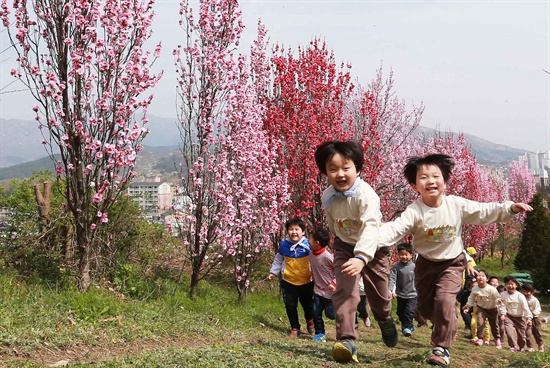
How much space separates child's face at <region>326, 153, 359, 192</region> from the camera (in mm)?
5289

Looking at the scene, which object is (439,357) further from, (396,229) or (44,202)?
(44,202)

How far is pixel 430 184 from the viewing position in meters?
5.31

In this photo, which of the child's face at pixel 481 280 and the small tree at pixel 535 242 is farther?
the small tree at pixel 535 242

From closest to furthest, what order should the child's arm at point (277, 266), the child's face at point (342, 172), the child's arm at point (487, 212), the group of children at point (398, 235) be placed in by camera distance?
the group of children at point (398, 235), the child's arm at point (487, 212), the child's face at point (342, 172), the child's arm at point (277, 266)

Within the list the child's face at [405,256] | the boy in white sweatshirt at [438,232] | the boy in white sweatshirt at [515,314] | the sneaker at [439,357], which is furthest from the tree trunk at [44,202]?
the boy in white sweatshirt at [515,314]

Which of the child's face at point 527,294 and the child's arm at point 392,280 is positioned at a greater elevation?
the child's arm at point 392,280

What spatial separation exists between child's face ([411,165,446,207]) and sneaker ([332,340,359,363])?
145 centimetres

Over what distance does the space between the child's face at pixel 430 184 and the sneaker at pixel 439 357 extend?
4.11ft

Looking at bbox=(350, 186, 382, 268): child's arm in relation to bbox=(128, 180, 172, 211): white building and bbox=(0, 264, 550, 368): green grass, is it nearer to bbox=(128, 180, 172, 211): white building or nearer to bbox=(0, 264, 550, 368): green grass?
bbox=(0, 264, 550, 368): green grass

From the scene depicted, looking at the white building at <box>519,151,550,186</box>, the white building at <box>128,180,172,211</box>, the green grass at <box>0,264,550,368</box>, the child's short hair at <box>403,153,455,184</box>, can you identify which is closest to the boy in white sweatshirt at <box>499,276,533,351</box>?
the green grass at <box>0,264,550,368</box>

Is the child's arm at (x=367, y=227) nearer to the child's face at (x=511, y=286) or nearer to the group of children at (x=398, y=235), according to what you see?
the group of children at (x=398, y=235)

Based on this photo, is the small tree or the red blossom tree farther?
the small tree

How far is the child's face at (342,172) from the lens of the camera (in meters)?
5.29

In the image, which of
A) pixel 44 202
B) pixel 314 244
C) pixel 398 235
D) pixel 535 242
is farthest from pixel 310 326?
pixel 535 242
